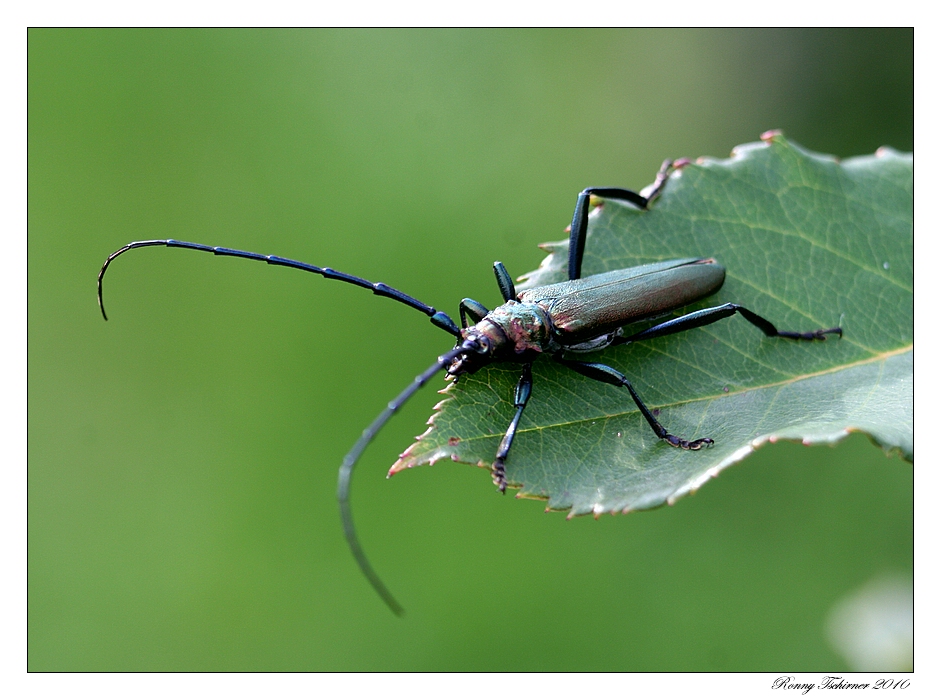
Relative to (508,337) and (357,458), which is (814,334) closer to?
(508,337)

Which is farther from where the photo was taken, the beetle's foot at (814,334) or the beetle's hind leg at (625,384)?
the beetle's foot at (814,334)

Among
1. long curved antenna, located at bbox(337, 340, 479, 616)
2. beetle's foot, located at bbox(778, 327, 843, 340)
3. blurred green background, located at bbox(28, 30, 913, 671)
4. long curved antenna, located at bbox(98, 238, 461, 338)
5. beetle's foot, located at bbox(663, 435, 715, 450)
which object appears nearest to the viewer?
long curved antenna, located at bbox(337, 340, 479, 616)

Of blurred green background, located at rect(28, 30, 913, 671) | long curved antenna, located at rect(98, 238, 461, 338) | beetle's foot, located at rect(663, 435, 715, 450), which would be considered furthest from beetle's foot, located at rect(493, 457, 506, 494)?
blurred green background, located at rect(28, 30, 913, 671)

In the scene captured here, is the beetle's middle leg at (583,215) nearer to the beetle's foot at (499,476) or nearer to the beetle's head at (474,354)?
the beetle's head at (474,354)

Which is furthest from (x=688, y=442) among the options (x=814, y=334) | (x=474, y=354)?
(x=474, y=354)

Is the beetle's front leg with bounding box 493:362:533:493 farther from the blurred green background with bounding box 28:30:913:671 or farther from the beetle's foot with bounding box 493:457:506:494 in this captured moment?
the blurred green background with bounding box 28:30:913:671

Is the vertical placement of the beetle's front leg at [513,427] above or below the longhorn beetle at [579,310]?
below

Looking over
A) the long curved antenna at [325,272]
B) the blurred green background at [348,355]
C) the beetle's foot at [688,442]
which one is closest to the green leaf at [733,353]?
the beetle's foot at [688,442]

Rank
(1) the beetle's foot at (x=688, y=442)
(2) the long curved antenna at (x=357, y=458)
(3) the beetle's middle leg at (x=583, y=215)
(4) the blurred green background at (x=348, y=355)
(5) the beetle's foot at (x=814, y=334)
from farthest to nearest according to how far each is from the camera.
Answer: (4) the blurred green background at (x=348, y=355), (3) the beetle's middle leg at (x=583, y=215), (5) the beetle's foot at (x=814, y=334), (1) the beetle's foot at (x=688, y=442), (2) the long curved antenna at (x=357, y=458)
